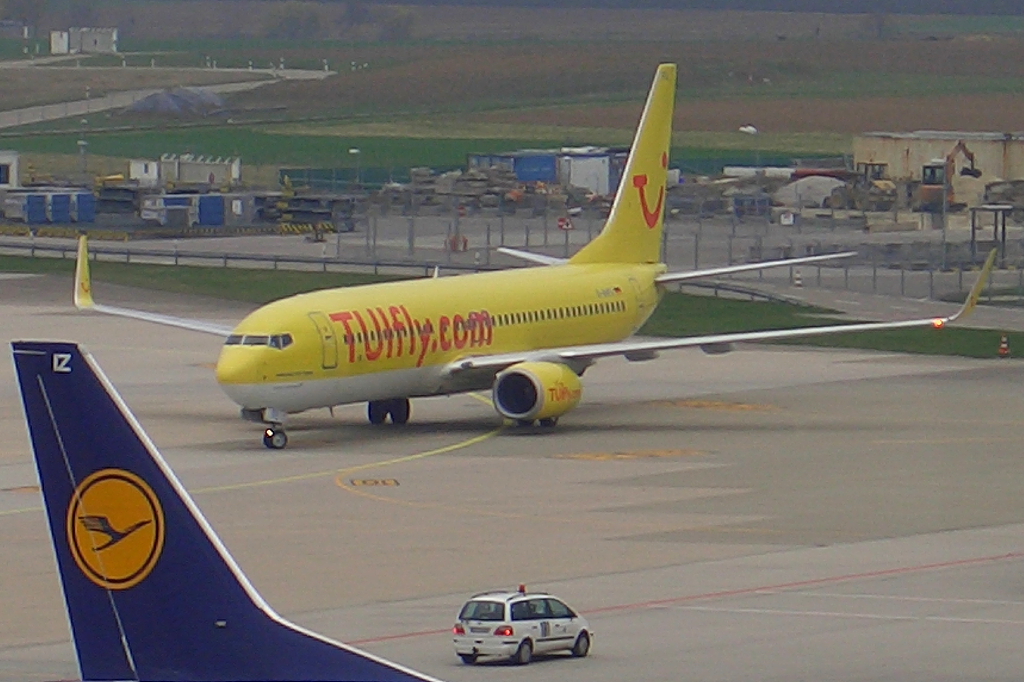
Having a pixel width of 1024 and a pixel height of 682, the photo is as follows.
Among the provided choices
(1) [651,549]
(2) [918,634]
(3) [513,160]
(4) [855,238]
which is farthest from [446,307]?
(3) [513,160]

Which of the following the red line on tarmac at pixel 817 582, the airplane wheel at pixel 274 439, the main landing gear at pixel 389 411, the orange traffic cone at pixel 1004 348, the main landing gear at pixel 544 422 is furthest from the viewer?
the orange traffic cone at pixel 1004 348

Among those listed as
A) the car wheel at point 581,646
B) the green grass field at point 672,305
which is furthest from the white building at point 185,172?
the car wheel at point 581,646

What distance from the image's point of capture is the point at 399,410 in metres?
55.7

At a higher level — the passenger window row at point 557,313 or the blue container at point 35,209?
the blue container at point 35,209

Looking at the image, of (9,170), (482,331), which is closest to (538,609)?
(482,331)

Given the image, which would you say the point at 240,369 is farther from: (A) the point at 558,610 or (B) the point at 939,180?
(B) the point at 939,180

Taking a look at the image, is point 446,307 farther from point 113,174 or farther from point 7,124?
point 7,124

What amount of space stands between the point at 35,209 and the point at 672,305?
4946 centimetres

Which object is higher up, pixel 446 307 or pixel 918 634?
pixel 446 307

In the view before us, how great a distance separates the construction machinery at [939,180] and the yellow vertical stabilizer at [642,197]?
61481 millimetres

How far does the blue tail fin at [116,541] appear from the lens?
56.5ft

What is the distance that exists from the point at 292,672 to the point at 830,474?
3262cm

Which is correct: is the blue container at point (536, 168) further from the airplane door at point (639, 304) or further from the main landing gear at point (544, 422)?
the main landing gear at point (544, 422)

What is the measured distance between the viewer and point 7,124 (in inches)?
7352
